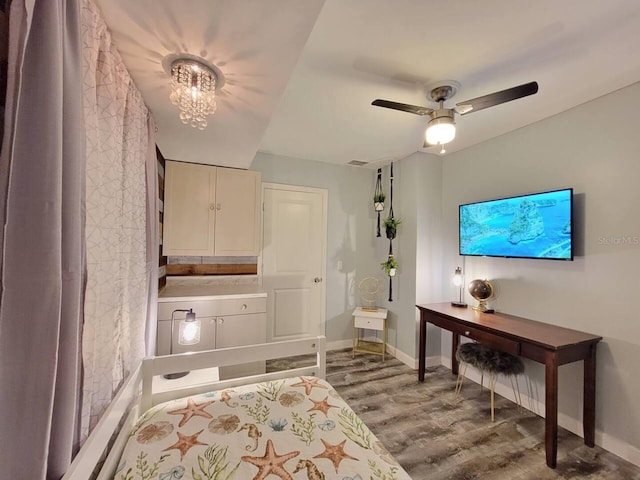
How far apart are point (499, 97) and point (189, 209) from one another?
2566mm

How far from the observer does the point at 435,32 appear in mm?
1342

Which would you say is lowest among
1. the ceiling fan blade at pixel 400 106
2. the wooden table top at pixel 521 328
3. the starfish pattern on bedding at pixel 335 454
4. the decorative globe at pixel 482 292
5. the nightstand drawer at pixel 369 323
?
the nightstand drawer at pixel 369 323

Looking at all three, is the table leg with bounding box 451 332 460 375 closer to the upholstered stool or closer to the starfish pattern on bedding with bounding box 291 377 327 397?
the upholstered stool

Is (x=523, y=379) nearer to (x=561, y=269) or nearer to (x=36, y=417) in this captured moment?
(x=561, y=269)

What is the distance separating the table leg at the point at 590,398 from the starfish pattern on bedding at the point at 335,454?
1915 millimetres

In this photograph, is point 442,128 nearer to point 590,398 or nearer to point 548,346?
point 548,346

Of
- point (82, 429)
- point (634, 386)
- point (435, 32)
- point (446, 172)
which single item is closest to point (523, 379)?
point (634, 386)

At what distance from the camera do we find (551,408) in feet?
5.59

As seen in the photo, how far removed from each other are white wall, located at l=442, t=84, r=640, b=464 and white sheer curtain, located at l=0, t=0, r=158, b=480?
2831 mm

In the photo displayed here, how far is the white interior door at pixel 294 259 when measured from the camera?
10.5 ft

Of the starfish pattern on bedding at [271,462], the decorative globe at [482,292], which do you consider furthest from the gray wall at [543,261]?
the starfish pattern on bedding at [271,462]

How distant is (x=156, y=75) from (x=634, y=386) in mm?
3297

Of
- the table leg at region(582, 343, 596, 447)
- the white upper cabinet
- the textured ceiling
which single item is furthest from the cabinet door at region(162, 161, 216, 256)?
the table leg at region(582, 343, 596, 447)

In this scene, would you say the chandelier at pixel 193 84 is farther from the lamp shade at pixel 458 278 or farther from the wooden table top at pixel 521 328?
the lamp shade at pixel 458 278
